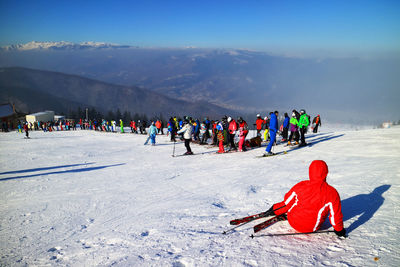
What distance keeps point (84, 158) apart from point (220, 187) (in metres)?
9.69

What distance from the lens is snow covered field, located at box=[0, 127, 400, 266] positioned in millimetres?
3234

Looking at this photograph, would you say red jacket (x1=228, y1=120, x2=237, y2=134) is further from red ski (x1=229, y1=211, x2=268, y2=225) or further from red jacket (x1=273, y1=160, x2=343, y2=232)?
red jacket (x1=273, y1=160, x2=343, y2=232)

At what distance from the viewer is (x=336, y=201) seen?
3.21m

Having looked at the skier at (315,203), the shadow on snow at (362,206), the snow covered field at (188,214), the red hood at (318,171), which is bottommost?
the snow covered field at (188,214)

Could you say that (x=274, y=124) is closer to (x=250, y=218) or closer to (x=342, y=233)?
(x=250, y=218)

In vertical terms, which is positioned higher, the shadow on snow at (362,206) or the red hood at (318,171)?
the red hood at (318,171)

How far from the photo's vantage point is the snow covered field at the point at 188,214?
3.23 metres

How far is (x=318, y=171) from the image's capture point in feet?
10.7

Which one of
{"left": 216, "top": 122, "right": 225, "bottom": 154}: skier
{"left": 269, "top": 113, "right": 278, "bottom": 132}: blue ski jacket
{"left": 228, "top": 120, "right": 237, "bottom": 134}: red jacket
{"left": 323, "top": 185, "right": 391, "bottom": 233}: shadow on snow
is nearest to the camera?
{"left": 323, "top": 185, "right": 391, "bottom": 233}: shadow on snow

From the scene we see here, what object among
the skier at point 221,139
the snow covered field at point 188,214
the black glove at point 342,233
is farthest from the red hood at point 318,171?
the skier at point 221,139

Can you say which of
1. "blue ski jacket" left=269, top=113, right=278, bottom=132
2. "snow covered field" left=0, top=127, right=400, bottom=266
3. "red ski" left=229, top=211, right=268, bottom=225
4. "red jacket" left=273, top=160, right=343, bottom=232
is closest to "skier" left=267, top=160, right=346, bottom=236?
"red jacket" left=273, top=160, right=343, bottom=232

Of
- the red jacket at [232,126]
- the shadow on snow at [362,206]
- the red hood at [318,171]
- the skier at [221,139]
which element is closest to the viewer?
the red hood at [318,171]

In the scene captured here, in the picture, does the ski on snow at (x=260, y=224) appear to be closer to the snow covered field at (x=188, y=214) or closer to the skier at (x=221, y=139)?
the snow covered field at (x=188, y=214)

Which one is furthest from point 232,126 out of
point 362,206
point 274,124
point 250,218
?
point 250,218
